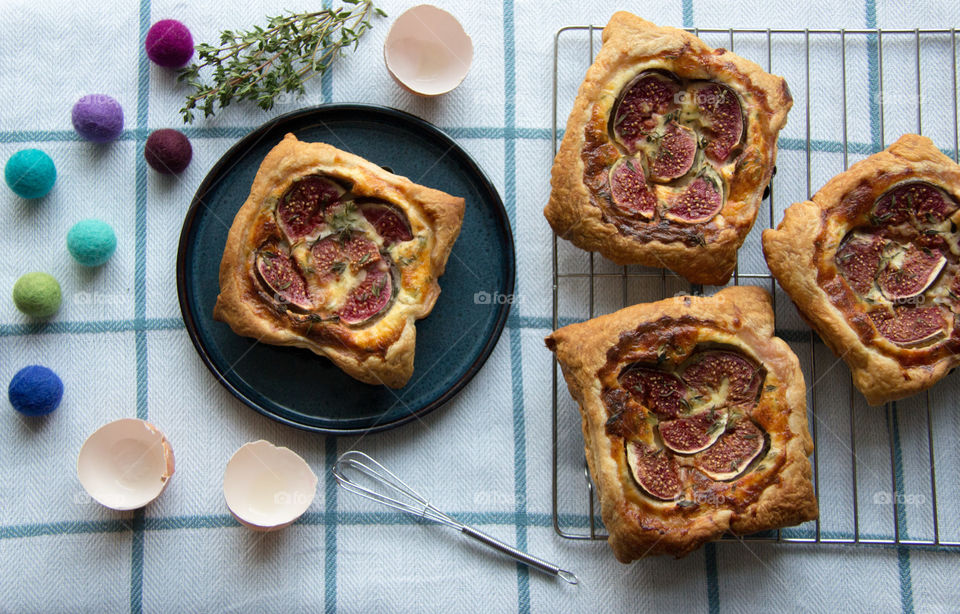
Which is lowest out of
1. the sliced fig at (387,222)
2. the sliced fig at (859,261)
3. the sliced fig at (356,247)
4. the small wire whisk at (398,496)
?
the small wire whisk at (398,496)

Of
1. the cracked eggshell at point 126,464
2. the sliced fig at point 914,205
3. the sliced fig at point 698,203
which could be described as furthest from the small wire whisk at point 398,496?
the sliced fig at point 914,205

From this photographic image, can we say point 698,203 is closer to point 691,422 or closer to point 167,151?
point 691,422

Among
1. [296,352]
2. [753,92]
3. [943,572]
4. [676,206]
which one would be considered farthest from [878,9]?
[296,352]

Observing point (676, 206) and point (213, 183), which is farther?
point (213, 183)

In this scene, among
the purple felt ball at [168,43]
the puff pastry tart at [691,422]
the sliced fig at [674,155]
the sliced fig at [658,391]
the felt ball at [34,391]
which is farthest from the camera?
the purple felt ball at [168,43]

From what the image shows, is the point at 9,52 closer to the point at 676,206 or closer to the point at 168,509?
the point at 168,509

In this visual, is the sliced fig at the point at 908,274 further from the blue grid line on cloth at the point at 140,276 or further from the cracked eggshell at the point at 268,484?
the blue grid line on cloth at the point at 140,276

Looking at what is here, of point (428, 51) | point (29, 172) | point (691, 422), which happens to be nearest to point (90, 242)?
point (29, 172)
